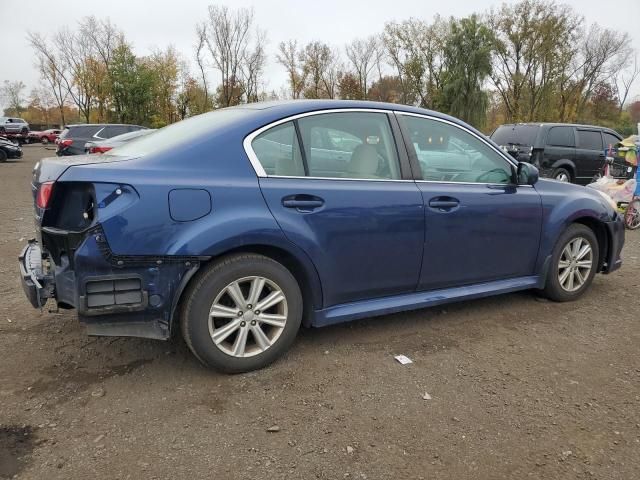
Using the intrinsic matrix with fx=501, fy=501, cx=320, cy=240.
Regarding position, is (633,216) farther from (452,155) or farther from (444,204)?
(444,204)

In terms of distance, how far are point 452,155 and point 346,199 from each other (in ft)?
3.53

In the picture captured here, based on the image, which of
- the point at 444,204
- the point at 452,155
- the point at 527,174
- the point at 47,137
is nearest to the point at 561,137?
the point at 527,174

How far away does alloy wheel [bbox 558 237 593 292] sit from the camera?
4344 mm

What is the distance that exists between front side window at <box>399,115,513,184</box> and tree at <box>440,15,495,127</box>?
38.7 metres

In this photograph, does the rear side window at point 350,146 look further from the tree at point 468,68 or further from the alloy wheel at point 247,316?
the tree at point 468,68

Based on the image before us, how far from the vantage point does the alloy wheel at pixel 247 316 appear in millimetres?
2938

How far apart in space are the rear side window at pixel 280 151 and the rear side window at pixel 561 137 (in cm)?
1027

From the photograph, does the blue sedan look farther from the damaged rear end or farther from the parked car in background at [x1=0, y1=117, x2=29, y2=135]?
the parked car in background at [x1=0, y1=117, x2=29, y2=135]

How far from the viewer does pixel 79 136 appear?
16.8 metres

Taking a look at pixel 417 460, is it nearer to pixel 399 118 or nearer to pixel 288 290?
pixel 288 290

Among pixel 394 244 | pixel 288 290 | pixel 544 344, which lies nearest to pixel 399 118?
pixel 394 244

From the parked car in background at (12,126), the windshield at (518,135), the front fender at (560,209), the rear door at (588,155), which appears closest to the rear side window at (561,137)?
the rear door at (588,155)

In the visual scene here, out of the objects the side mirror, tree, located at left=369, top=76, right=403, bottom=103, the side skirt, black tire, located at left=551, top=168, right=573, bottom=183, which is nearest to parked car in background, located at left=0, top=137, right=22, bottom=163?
black tire, located at left=551, top=168, right=573, bottom=183

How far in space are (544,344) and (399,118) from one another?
1.92 meters
